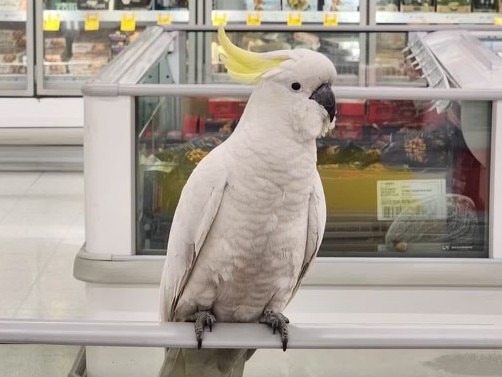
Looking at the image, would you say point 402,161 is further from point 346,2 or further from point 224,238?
point 346,2

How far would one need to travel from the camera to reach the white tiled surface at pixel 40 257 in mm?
3586

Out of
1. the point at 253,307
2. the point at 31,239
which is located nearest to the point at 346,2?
the point at 31,239

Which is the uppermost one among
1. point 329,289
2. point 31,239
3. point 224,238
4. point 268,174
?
point 268,174

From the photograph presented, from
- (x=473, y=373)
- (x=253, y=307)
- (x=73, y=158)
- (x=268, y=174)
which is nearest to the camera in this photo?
(x=268, y=174)

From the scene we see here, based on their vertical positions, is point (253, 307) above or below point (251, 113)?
below

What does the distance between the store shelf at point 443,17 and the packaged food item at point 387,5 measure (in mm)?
32

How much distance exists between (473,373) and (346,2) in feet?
13.4

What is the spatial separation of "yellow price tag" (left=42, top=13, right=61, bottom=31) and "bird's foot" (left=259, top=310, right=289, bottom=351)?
5.12m

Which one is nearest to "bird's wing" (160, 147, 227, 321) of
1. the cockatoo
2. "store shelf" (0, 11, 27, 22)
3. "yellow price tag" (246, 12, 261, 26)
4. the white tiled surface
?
the cockatoo

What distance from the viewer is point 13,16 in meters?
6.77

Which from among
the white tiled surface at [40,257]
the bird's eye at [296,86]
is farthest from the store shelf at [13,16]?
the bird's eye at [296,86]

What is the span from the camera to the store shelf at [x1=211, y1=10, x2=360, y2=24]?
6648 millimetres

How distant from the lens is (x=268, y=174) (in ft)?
5.78

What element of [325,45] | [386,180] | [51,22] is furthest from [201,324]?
[51,22]
